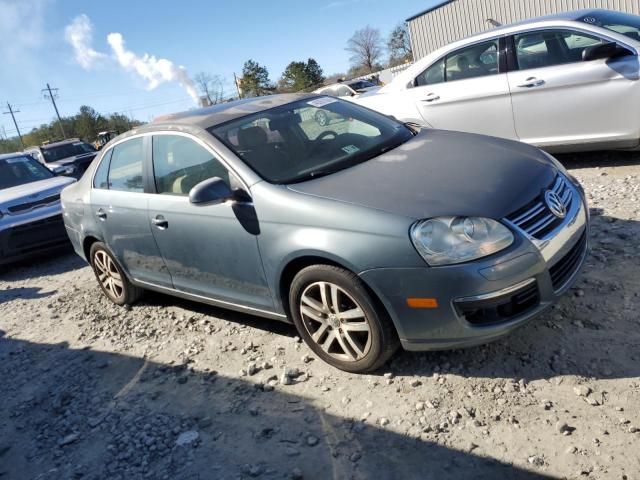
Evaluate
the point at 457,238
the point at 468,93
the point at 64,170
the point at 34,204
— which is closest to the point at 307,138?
the point at 457,238

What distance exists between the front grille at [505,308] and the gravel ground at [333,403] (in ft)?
1.28

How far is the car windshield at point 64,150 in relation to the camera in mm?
17047

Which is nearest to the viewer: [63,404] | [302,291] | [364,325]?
[364,325]

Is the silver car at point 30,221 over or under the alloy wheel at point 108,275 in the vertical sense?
over

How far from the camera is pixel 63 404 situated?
12.2ft

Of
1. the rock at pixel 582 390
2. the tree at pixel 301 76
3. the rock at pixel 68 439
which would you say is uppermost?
the tree at pixel 301 76

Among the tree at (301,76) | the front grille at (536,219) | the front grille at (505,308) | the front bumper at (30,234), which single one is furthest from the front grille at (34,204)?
the tree at (301,76)

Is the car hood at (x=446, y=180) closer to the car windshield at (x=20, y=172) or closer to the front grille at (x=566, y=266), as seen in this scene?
the front grille at (x=566, y=266)

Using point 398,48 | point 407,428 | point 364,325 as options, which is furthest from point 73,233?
point 398,48

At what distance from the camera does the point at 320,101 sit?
4.36 m

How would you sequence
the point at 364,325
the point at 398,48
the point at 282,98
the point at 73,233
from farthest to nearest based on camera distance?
the point at 398,48 < the point at 73,233 < the point at 282,98 < the point at 364,325

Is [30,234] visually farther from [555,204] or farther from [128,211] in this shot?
[555,204]

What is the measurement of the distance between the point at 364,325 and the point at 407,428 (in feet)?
1.92

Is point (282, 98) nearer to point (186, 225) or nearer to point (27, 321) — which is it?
point (186, 225)
